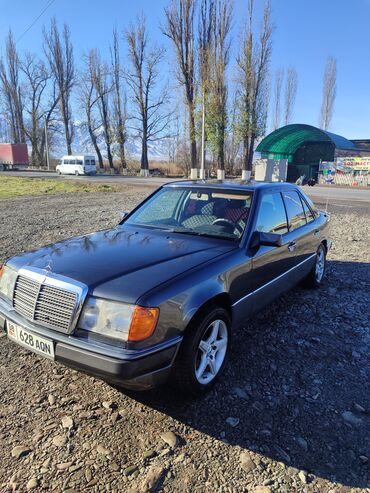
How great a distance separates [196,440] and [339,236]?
7.70 meters

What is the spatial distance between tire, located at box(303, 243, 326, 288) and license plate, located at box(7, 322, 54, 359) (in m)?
3.66

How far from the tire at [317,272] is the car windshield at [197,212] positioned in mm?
1963

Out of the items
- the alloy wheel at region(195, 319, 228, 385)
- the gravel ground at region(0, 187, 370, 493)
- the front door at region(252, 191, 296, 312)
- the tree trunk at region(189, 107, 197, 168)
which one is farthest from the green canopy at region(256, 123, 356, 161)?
the alloy wheel at region(195, 319, 228, 385)

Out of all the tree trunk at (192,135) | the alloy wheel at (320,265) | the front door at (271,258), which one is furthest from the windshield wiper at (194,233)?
the tree trunk at (192,135)

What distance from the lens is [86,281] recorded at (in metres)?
2.49

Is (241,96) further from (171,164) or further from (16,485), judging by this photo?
(16,485)

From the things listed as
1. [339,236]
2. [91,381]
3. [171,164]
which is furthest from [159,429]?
[171,164]

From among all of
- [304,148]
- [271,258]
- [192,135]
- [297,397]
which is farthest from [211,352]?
[192,135]

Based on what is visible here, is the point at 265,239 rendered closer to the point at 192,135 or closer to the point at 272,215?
the point at 272,215

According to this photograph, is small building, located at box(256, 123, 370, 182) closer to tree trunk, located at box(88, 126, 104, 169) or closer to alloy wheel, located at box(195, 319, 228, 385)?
tree trunk, located at box(88, 126, 104, 169)

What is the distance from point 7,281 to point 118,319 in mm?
1179

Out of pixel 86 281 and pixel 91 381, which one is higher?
pixel 86 281

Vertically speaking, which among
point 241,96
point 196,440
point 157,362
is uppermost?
point 241,96

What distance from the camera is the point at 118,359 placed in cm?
224
